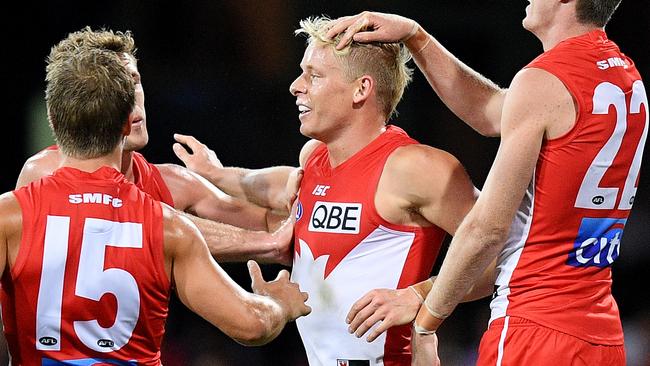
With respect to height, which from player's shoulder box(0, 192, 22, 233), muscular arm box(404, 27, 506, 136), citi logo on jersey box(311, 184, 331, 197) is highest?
muscular arm box(404, 27, 506, 136)

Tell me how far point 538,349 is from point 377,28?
152 cm

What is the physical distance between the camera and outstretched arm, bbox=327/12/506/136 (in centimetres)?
391

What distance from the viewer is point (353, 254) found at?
12.7 ft

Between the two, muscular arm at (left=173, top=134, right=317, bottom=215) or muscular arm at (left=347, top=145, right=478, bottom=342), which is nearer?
muscular arm at (left=347, top=145, right=478, bottom=342)

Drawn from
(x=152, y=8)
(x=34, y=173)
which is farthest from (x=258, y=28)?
(x=34, y=173)

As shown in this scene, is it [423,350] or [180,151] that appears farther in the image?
[180,151]

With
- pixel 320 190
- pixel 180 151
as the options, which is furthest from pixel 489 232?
pixel 180 151

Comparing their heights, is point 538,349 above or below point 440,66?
below

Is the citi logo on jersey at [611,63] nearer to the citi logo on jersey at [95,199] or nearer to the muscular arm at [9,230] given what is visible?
the citi logo on jersey at [95,199]

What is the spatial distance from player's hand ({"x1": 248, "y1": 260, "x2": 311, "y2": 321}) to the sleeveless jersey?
114 centimetres

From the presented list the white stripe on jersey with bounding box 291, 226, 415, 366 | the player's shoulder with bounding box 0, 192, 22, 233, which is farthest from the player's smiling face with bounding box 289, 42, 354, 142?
the player's shoulder with bounding box 0, 192, 22, 233

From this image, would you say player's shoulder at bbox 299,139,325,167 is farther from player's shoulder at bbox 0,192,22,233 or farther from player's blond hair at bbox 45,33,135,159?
player's shoulder at bbox 0,192,22,233

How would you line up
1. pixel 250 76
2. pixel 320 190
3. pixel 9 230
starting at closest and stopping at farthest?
pixel 9 230 < pixel 320 190 < pixel 250 76

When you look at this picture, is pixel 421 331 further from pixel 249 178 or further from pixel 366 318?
pixel 249 178
